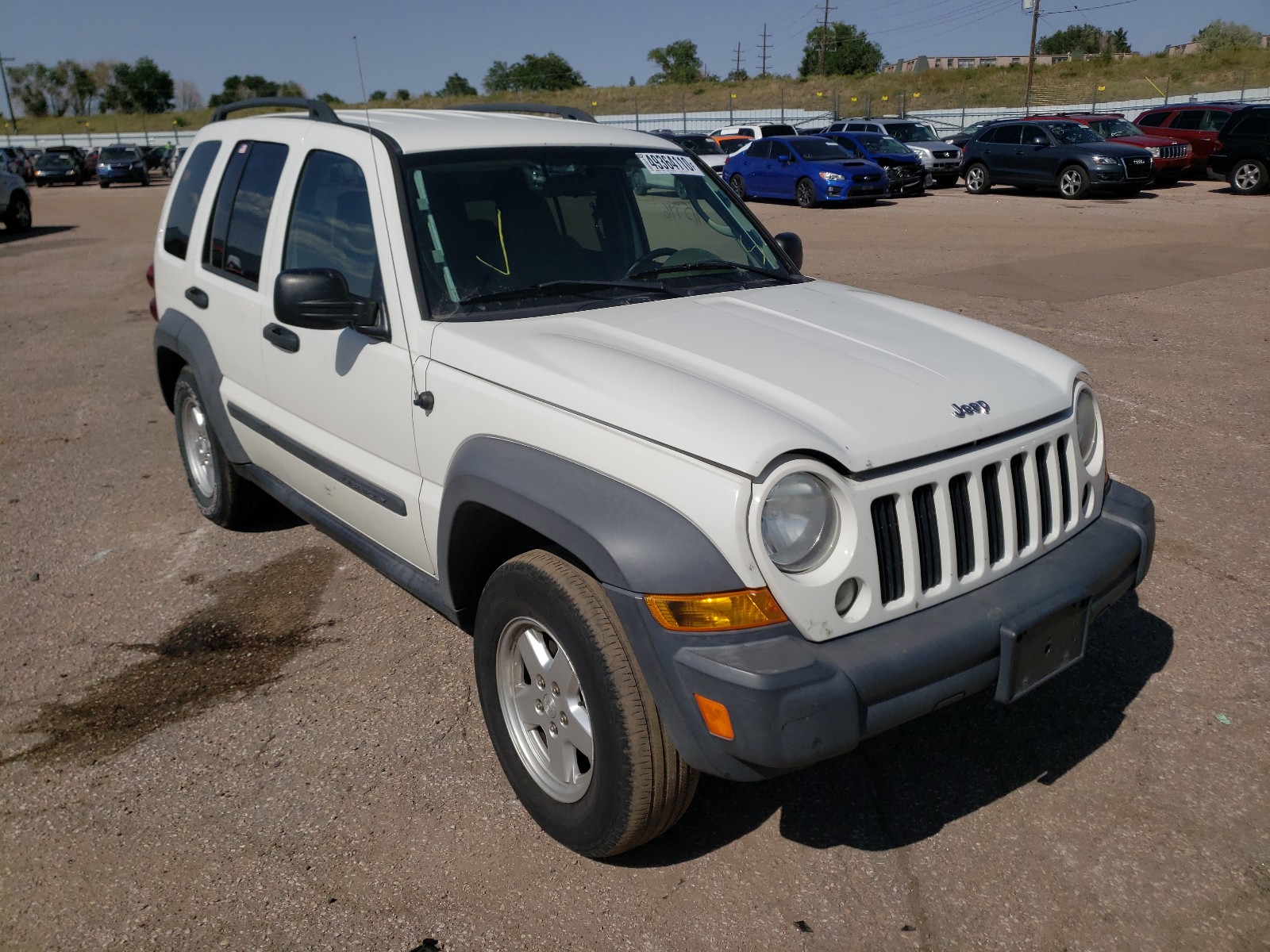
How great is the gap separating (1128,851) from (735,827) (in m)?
1.07

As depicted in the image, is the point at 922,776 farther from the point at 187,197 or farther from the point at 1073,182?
the point at 1073,182

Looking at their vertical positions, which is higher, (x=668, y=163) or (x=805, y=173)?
(x=668, y=163)

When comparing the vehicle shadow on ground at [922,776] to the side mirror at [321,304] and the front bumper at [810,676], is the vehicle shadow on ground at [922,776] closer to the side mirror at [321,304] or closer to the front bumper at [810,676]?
the front bumper at [810,676]

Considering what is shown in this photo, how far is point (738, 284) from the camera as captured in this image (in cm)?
383

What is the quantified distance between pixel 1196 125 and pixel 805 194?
10.4 meters

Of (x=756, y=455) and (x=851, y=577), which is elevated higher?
(x=756, y=455)

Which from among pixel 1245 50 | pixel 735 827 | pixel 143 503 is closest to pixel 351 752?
pixel 735 827

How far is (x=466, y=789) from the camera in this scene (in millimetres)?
3238

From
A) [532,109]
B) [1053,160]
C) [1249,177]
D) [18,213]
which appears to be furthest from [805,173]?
[532,109]

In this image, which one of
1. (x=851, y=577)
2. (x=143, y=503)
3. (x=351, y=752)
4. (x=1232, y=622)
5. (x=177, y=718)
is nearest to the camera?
(x=851, y=577)

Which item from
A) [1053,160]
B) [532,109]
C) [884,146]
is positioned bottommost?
[1053,160]

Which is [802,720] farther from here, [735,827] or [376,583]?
[376,583]

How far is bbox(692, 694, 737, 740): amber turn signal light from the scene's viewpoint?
233cm

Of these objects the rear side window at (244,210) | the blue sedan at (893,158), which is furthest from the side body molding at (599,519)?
the blue sedan at (893,158)
